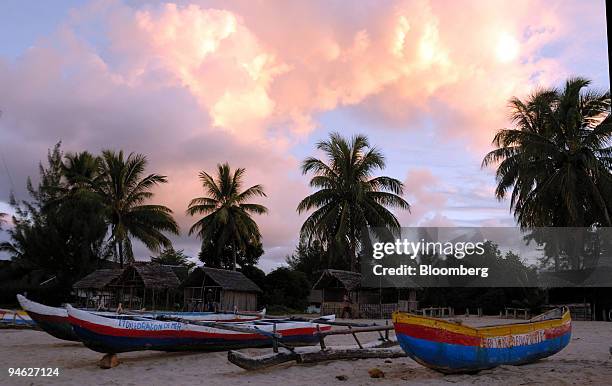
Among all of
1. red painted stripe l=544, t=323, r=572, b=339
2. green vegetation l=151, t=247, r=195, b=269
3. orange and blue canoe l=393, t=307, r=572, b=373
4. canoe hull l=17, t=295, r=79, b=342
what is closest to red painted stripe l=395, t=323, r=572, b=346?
orange and blue canoe l=393, t=307, r=572, b=373

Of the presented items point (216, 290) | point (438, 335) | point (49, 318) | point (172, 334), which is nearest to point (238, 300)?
point (216, 290)

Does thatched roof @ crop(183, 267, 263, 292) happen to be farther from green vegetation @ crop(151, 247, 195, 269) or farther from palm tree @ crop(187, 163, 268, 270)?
green vegetation @ crop(151, 247, 195, 269)

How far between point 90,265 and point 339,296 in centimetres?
1441

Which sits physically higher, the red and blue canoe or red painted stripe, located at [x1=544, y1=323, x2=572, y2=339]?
red painted stripe, located at [x1=544, y1=323, x2=572, y2=339]

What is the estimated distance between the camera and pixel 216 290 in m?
28.1

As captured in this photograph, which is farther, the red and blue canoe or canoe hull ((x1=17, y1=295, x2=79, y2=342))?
canoe hull ((x1=17, y1=295, x2=79, y2=342))

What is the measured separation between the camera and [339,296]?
101 ft

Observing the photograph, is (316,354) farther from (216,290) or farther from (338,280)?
(216,290)

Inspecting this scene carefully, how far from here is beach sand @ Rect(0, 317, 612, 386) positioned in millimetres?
→ 8023

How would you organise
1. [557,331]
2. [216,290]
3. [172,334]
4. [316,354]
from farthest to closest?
[216,290]
[172,334]
[316,354]
[557,331]

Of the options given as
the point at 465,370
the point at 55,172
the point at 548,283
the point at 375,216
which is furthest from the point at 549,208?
the point at 55,172

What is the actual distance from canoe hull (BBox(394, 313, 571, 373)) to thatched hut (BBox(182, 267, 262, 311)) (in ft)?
64.5

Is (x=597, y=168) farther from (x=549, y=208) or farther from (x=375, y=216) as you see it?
(x=375, y=216)

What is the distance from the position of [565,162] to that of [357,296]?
12.2 meters
